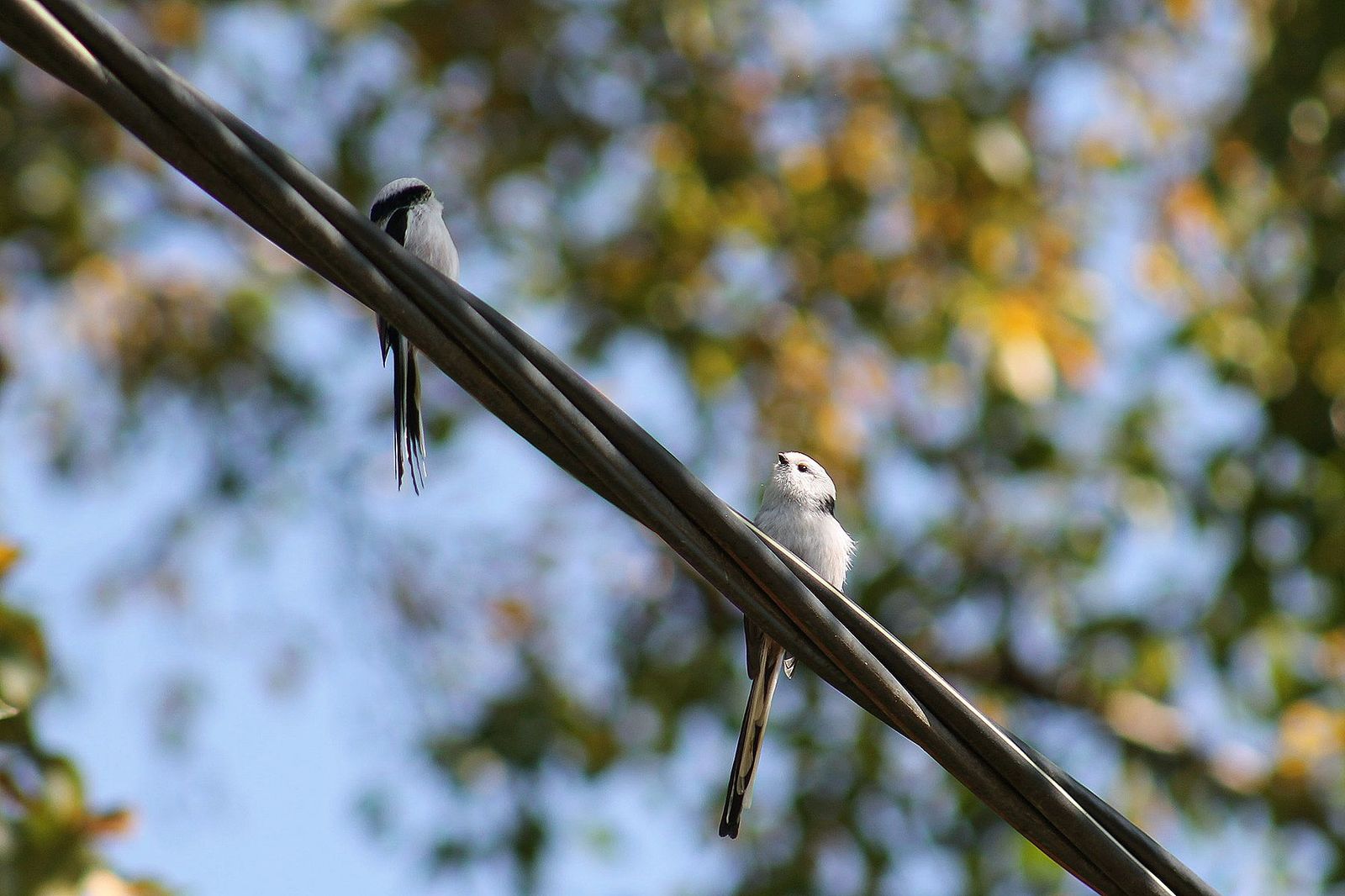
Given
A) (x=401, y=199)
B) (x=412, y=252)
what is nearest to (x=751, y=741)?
(x=412, y=252)

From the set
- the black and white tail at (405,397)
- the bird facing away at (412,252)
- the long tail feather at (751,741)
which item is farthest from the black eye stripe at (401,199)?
the long tail feather at (751,741)

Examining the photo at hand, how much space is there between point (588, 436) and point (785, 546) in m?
2.10

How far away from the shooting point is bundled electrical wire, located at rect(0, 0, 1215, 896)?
1.70 meters

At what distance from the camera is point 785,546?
12.9 ft

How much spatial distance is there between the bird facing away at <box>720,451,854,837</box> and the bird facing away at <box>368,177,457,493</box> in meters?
1.06

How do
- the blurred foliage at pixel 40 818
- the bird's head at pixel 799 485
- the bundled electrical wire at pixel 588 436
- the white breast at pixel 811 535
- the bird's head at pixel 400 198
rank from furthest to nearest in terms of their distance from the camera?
1. the bird's head at pixel 799 485
2. the white breast at pixel 811 535
3. the bird's head at pixel 400 198
4. the blurred foliage at pixel 40 818
5. the bundled electrical wire at pixel 588 436

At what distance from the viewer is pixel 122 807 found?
3.00 metres

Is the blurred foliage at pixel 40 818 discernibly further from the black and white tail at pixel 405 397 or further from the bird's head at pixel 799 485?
the bird's head at pixel 799 485

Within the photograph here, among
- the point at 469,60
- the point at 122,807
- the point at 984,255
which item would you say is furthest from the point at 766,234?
the point at 122,807

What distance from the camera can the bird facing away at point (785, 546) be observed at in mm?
3262

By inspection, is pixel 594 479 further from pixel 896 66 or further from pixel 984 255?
pixel 896 66

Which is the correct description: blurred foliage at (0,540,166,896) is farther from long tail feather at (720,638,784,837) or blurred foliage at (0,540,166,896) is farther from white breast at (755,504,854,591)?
white breast at (755,504,854,591)

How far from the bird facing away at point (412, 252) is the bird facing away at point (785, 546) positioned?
1.06 meters

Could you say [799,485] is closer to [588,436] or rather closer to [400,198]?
[400,198]
